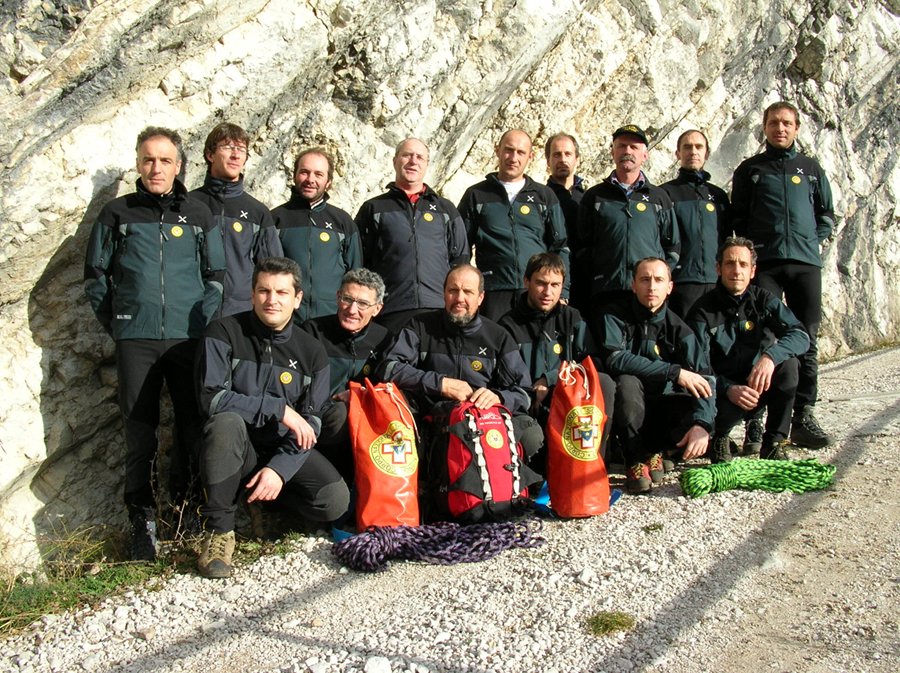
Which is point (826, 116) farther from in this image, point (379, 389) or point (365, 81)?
point (379, 389)

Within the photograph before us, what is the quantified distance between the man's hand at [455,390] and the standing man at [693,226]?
249 cm

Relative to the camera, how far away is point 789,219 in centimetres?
686

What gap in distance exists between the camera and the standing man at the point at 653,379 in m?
5.65

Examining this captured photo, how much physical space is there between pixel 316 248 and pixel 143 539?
7.41 feet

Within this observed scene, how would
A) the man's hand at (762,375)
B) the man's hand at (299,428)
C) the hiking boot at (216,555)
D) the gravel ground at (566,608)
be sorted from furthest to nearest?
the man's hand at (762,375), the man's hand at (299,428), the hiking boot at (216,555), the gravel ground at (566,608)

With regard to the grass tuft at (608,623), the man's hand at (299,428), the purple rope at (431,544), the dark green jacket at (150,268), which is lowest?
the grass tuft at (608,623)

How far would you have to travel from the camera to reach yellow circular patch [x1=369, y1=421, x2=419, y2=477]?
4.95 metres

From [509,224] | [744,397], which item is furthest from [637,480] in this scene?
[509,224]

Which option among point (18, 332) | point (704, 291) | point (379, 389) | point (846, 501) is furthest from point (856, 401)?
point (18, 332)

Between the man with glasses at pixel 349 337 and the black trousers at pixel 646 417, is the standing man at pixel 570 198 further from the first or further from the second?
the man with glasses at pixel 349 337

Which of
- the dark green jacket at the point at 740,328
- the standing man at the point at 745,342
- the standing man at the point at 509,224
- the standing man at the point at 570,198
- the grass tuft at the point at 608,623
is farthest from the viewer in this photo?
the standing man at the point at 570,198

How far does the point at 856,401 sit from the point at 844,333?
5.04 m

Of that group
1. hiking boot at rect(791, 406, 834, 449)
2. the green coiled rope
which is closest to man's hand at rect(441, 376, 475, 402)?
the green coiled rope

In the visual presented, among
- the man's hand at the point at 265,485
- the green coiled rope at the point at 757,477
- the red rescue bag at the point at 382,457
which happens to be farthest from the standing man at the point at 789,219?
the man's hand at the point at 265,485
